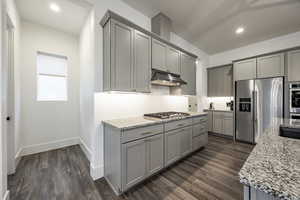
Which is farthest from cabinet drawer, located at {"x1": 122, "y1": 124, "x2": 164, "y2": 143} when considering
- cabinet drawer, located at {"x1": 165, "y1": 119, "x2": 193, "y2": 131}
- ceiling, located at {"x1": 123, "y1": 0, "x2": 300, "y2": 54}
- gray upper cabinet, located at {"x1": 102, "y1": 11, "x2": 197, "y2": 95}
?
ceiling, located at {"x1": 123, "y1": 0, "x2": 300, "y2": 54}

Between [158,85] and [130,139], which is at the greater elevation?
[158,85]

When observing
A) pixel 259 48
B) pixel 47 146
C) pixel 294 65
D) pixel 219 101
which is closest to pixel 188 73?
pixel 219 101

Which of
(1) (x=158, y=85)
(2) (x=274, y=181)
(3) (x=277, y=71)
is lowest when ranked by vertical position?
(2) (x=274, y=181)

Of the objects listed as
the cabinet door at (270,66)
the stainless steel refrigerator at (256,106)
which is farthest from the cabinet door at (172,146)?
the cabinet door at (270,66)

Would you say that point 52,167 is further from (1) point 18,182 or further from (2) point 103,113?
(2) point 103,113

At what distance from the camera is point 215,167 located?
242 centimetres

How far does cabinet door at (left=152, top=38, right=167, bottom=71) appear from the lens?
2.52 m

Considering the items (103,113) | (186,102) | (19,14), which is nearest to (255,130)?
(186,102)

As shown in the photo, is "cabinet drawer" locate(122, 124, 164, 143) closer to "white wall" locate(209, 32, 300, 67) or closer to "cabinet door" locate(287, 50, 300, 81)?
"cabinet door" locate(287, 50, 300, 81)

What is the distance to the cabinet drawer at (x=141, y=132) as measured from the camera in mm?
1666

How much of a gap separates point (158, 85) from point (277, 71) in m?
3.23

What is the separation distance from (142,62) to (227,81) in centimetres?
357

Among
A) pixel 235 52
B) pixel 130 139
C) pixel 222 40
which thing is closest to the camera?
pixel 130 139

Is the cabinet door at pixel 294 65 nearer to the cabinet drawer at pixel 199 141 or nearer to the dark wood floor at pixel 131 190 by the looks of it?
the dark wood floor at pixel 131 190
